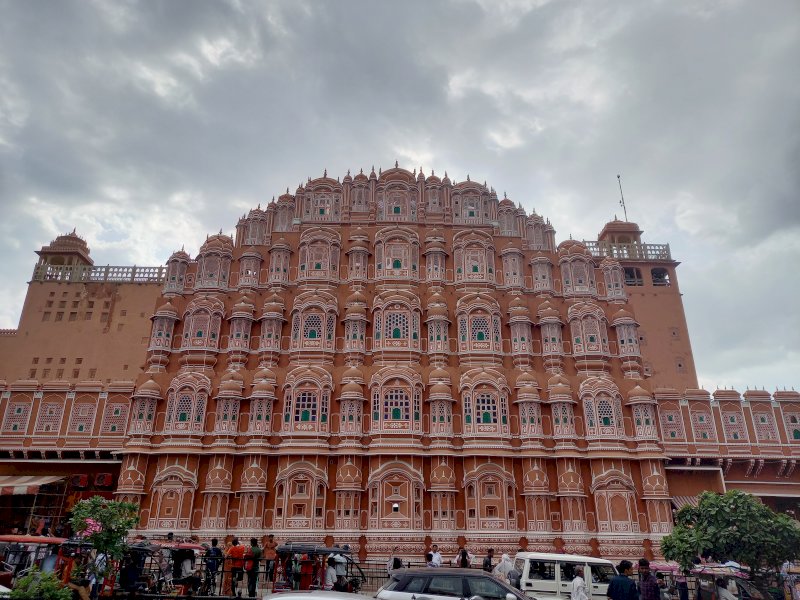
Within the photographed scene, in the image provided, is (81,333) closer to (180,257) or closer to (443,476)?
(180,257)

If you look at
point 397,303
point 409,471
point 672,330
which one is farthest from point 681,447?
point 397,303

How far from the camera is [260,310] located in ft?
115

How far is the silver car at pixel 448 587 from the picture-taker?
1232 centimetres

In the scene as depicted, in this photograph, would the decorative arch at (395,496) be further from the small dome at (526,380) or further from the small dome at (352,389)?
the small dome at (526,380)

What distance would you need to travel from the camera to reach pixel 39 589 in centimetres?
1061

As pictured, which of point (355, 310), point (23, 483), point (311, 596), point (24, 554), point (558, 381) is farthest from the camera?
point (355, 310)

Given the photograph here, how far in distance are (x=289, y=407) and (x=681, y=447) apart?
22.0m

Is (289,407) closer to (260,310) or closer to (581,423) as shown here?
(260,310)

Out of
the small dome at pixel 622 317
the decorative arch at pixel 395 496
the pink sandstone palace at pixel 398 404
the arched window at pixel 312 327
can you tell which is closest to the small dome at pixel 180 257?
the pink sandstone palace at pixel 398 404

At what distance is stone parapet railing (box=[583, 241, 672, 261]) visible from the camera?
4459cm

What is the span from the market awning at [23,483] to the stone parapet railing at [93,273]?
59.7 ft

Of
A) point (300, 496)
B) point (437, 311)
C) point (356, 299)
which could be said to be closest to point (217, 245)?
point (356, 299)

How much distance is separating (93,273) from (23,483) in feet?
66.6

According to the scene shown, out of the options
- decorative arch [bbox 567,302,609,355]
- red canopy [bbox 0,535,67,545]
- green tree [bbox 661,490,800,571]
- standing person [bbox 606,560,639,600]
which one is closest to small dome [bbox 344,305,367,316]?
decorative arch [bbox 567,302,609,355]
